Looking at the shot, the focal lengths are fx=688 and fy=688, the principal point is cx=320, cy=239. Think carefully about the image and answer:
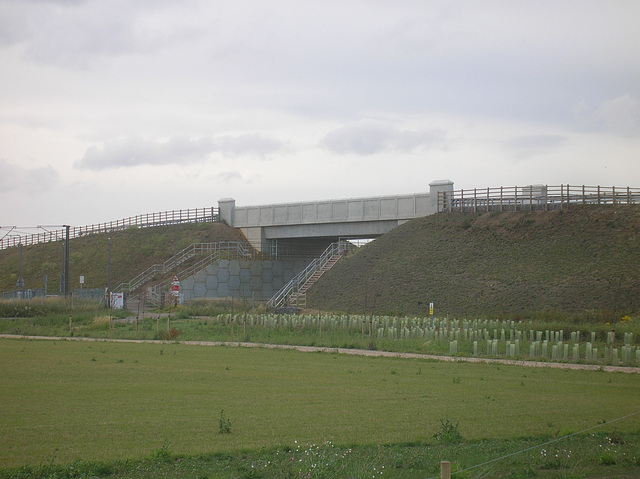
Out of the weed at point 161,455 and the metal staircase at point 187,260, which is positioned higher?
the metal staircase at point 187,260

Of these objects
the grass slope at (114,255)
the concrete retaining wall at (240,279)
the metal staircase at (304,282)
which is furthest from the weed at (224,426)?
the grass slope at (114,255)

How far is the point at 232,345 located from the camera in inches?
1158

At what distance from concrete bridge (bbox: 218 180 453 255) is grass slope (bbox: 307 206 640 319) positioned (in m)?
2.32

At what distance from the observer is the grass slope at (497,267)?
45.8 meters

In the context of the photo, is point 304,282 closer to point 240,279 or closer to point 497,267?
point 240,279

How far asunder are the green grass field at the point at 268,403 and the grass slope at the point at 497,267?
25.2 m

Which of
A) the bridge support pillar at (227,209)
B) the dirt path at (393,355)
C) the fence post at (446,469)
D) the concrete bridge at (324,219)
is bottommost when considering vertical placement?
the dirt path at (393,355)

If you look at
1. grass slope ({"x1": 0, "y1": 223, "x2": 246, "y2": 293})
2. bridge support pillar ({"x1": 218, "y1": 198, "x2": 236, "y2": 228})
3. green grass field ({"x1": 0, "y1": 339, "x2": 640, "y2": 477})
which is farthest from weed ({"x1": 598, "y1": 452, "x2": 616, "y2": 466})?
bridge support pillar ({"x1": 218, "y1": 198, "x2": 236, "y2": 228})

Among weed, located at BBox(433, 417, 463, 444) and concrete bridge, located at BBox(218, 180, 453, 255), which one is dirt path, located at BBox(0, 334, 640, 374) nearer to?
weed, located at BBox(433, 417, 463, 444)

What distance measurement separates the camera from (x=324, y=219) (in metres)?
66.1

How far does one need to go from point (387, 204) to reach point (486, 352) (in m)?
36.7

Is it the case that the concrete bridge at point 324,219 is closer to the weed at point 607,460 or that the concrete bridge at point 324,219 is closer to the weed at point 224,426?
the weed at point 224,426

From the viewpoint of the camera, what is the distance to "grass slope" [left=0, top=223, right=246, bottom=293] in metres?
74.2

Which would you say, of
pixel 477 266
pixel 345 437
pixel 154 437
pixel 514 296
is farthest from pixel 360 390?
pixel 477 266
